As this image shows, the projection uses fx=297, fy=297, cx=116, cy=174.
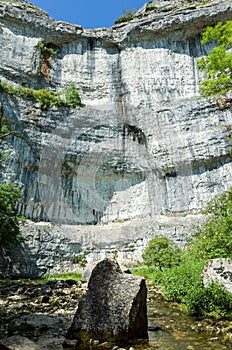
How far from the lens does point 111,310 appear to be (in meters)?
5.34

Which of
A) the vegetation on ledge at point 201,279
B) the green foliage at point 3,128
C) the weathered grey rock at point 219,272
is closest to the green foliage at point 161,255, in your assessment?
the vegetation on ledge at point 201,279

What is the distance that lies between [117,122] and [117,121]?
143 mm

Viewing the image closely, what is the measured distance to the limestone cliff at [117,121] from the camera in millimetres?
31547

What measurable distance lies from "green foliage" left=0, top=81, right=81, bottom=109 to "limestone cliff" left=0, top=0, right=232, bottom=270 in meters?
0.78

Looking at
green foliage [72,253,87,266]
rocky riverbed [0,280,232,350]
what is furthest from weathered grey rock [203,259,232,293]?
green foliage [72,253,87,266]

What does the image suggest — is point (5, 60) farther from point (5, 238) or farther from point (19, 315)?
point (19, 315)

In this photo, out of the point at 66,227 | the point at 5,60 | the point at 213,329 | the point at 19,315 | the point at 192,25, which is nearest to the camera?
the point at 213,329

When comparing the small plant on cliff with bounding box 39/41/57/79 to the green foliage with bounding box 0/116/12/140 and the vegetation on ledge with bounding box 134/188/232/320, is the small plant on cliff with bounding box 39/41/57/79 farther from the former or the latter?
the vegetation on ledge with bounding box 134/188/232/320

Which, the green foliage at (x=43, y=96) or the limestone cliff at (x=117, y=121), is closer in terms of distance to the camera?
the limestone cliff at (x=117, y=121)

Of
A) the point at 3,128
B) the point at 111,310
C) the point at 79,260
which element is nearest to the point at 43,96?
the point at 79,260

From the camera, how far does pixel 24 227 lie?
87.8 feet

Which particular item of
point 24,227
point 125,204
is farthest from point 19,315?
point 125,204

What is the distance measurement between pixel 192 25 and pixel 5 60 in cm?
2311

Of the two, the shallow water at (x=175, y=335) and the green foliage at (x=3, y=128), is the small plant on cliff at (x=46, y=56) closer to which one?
the green foliage at (x=3, y=128)
